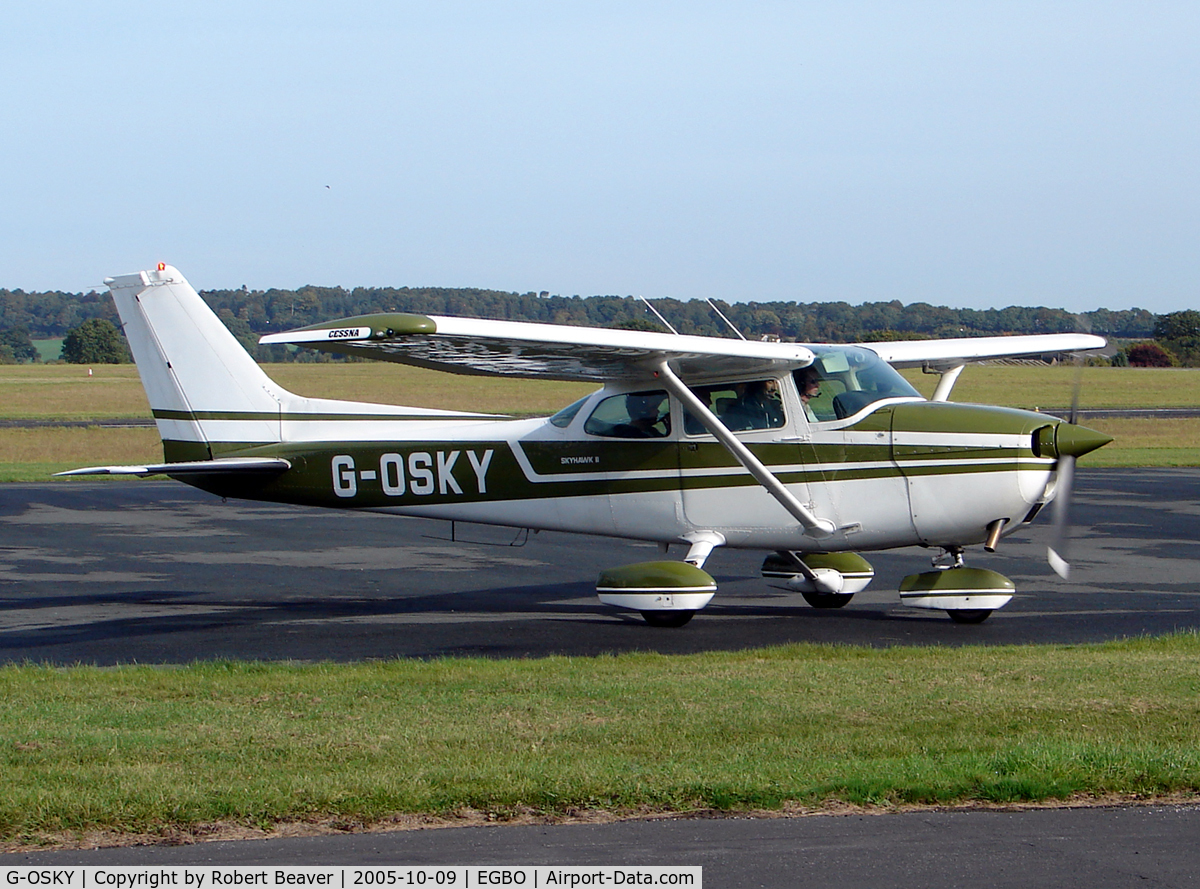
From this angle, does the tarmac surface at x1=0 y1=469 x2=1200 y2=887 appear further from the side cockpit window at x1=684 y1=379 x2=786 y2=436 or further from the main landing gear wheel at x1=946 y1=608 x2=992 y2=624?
the side cockpit window at x1=684 y1=379 x2=786 y2=436

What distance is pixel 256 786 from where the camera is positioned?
554 cm

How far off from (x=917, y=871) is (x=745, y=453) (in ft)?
21.2

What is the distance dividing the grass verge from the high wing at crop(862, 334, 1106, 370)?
463cm

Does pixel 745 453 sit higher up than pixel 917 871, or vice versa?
pixel 745 453

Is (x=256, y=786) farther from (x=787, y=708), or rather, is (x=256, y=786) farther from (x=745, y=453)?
(x=745, y=453)

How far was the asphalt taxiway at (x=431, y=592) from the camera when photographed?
1063 cm

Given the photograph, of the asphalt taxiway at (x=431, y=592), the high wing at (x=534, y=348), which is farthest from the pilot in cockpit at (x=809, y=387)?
the asphalt taxiway at (x=431, y=592)

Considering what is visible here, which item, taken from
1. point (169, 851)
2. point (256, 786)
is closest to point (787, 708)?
point (256, 786)

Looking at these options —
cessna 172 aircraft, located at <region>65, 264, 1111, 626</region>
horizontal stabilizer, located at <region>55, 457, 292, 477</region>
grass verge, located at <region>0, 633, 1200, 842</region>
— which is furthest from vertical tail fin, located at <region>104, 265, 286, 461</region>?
grass verge, located at <region>0, 633, 1200, 842</region>

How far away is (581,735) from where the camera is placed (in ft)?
21.7

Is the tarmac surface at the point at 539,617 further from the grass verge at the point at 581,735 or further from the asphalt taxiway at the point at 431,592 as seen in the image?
the grass verge at the point at 581,735

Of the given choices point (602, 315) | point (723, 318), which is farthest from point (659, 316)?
point (602, 315)

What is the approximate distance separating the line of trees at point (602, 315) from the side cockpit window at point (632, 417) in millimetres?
841

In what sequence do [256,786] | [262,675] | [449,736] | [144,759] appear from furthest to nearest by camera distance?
1. [262,675]
2. [449,736]
3. [144,759]
4. [256,786]
